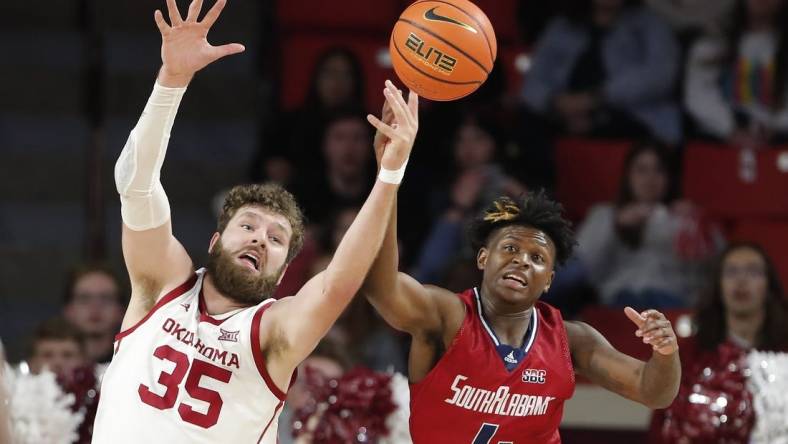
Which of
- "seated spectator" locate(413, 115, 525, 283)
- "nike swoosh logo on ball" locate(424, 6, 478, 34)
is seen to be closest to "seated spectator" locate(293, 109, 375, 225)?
"seated spectator" locate(413, 115, 525, 283)

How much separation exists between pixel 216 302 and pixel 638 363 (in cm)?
149

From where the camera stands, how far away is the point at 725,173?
28.1 feet

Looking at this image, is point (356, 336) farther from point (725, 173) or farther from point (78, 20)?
point (78, 20)

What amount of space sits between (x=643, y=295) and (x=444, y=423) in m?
3.05

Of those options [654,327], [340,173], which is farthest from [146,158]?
[340,173]

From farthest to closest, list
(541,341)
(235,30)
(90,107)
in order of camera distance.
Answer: (235,30) < (90,107) < (541,341)

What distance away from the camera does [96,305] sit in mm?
6863

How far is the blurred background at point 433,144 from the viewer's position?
760 cm

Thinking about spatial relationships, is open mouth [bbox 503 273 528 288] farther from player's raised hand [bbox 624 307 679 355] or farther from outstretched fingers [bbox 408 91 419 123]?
outstretched fingers [bbox 408 91 419 123]

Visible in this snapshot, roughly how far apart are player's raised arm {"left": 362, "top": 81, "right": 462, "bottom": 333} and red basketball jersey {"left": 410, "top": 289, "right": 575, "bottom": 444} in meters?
0.15

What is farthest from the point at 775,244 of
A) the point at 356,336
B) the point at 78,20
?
the point at 78,20

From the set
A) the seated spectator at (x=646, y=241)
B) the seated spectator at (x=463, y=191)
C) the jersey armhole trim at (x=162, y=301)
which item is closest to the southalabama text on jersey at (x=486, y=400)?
the jersey armhole trim at (x=162, y=301)

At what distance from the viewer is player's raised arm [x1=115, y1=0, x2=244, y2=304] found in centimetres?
462

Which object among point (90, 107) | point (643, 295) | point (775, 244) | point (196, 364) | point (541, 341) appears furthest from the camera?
point (90, 107)
